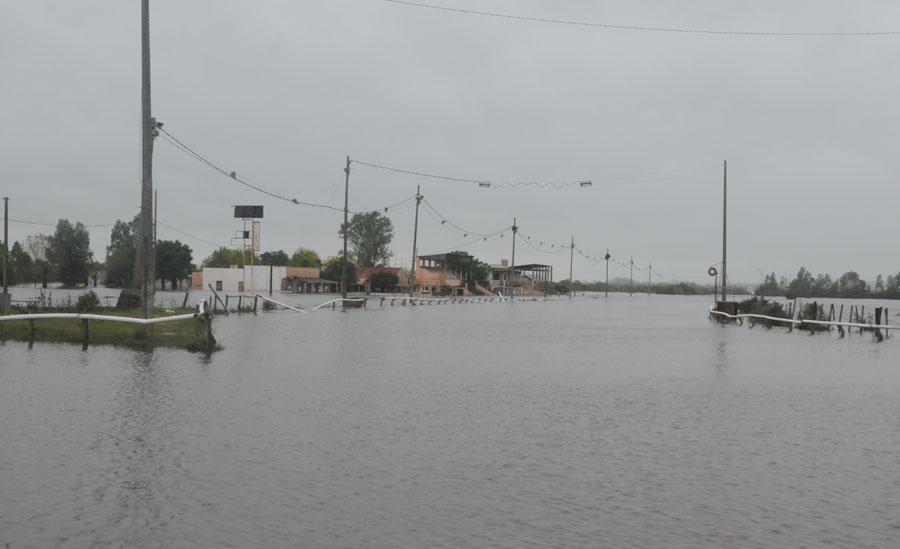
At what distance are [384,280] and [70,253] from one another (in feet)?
239

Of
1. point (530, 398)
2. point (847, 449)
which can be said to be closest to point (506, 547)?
point (847, 449)

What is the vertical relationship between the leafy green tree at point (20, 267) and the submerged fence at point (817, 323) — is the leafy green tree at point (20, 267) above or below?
above

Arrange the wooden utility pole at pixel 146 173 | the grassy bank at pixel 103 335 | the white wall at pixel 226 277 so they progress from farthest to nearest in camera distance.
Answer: the white wall at pixel 226 277 → the wooden utility pole at pixel 146 173 → the grassy bank at pixel 103 335

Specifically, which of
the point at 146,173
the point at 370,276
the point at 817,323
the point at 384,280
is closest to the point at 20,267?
the point at 370,276

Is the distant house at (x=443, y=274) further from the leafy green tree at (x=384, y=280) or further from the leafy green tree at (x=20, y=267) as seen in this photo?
the leafy green tree at (x=20, y=267)

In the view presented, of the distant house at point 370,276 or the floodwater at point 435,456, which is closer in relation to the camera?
the floodwater at point 435,456

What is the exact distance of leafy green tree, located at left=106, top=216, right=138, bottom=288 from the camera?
15425cm

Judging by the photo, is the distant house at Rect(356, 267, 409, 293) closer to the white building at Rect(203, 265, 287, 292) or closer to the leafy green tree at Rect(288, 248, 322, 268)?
the white building at Rect(203, 265, 287, 292)

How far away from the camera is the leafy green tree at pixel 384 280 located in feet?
446

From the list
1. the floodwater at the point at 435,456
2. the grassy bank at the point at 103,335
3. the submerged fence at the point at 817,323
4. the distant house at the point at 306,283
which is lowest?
the floodwater at the point at 435,456

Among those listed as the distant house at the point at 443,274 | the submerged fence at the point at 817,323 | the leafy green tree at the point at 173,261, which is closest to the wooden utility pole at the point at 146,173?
the submerged fence at the point at 817,323

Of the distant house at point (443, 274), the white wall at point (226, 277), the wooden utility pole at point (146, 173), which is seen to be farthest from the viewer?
the white wall at point (226, 277)

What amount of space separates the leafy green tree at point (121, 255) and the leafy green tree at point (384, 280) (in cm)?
4263

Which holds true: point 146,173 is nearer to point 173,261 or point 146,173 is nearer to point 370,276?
point 370,276
